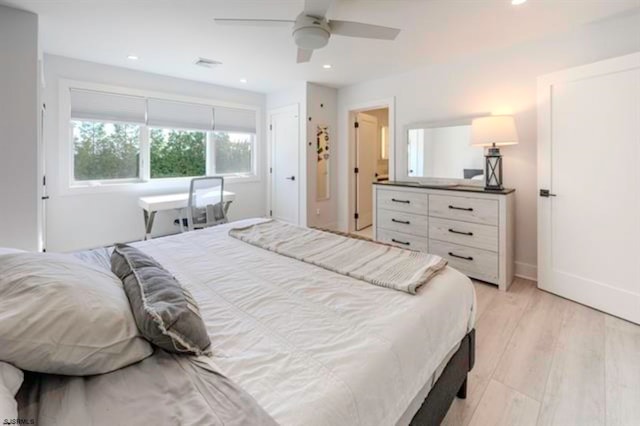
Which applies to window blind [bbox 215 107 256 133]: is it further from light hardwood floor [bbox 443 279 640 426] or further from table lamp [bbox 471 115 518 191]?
light hardwood floor [bbox 443 279 640 426]

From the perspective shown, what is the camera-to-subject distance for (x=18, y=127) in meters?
2.60

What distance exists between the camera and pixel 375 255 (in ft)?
5.96

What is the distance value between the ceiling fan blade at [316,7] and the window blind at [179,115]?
123 inches

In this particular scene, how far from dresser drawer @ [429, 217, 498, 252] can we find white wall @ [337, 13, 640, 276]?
21.4 inches

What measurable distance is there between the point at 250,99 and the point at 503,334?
4908mm

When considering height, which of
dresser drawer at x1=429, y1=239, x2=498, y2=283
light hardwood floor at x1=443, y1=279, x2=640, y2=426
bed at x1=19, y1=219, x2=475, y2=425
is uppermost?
bed at x1=19, y1=219, x2=475, y2=425

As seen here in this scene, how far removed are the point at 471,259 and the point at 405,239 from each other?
31.0 inches

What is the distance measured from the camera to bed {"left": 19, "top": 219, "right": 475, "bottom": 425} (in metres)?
0.75

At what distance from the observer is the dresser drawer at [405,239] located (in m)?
3.66

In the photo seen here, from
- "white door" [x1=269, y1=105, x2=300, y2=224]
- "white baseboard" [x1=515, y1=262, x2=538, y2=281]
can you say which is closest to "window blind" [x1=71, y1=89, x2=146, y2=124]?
"white door" [x1=269, y1=105, x2=300, y2=224]

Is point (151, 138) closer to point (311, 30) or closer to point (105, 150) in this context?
point (105, 150)

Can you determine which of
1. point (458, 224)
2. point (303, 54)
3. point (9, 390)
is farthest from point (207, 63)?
point (9, 390)

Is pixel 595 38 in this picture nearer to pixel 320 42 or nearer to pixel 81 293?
pixel 320 42

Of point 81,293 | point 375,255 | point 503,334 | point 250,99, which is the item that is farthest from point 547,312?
point 250,99
